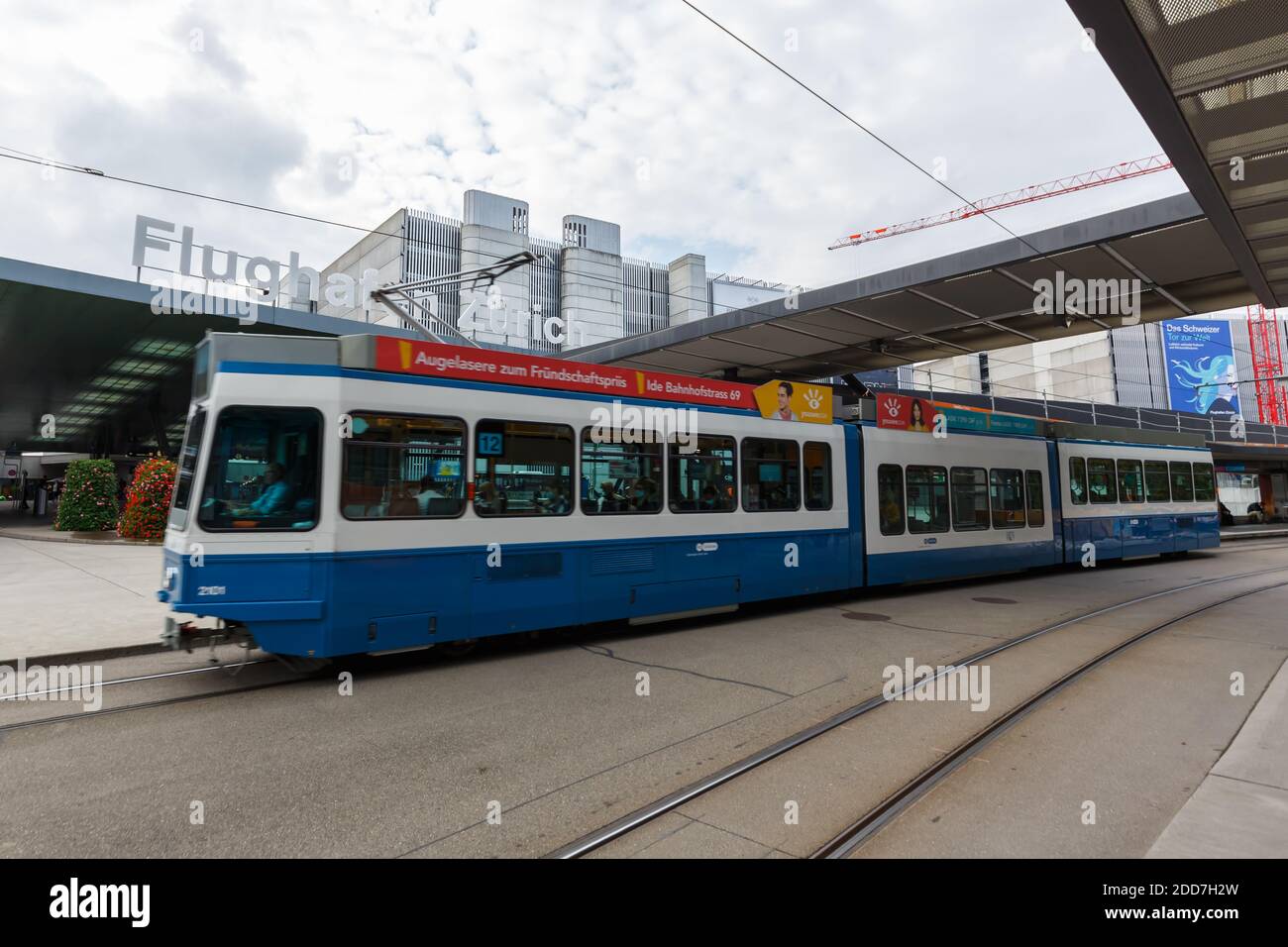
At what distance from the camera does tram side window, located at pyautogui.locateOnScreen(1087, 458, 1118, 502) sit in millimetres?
15664

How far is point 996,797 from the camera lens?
3965mm

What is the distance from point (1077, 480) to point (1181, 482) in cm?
568

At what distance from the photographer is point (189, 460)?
6230mm

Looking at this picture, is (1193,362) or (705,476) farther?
(1193,362)

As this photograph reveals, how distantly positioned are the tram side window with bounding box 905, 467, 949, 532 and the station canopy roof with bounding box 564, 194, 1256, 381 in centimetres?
393

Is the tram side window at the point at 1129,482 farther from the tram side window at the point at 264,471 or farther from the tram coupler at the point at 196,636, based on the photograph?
the tram coupler at the point at 196,636

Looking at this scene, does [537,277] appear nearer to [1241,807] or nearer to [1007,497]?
A: [1007,497]

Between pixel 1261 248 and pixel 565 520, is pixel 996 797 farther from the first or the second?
pixel 1261 248

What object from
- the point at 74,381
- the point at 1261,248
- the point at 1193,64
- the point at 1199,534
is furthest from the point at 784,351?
the point at 74,381

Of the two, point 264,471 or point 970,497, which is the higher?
point 264,471

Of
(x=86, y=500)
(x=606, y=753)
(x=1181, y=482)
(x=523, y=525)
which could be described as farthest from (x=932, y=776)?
(x=86, y=500)

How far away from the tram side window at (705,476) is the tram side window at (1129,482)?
12.6 m

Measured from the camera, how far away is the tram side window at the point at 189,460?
6090 millimetres
